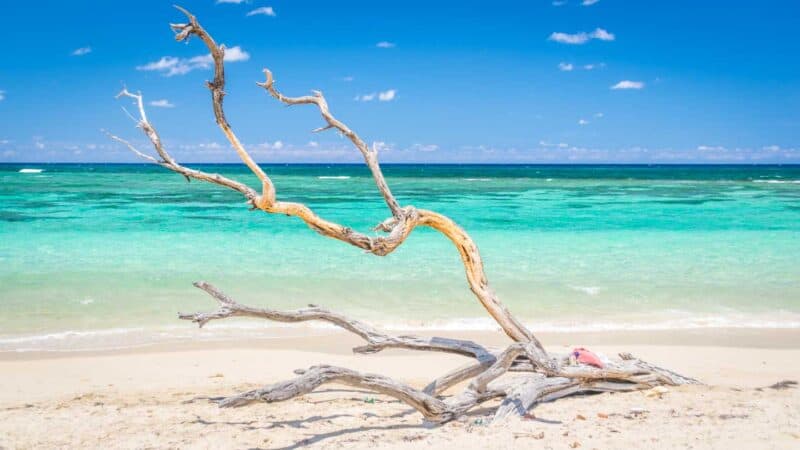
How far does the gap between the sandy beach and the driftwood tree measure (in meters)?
0.16

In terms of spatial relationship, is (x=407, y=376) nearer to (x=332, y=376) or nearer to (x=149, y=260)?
(x=332, y=376)

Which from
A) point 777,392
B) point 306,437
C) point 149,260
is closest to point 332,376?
point 306,437

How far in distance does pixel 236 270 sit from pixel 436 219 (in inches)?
329

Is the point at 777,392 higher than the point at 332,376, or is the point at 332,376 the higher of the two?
the point at 332,376

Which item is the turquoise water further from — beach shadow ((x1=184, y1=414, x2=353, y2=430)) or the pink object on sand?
beach shadow ((x1=184, y1=414, x2=353, y2=430))

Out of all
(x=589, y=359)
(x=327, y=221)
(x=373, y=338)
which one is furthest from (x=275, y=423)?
(x=589, y=359)

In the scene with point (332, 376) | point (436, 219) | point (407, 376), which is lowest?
point (407, 376)

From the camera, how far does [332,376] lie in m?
4.27

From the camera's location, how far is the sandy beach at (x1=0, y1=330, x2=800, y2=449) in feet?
14.1

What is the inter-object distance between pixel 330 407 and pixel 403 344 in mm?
744

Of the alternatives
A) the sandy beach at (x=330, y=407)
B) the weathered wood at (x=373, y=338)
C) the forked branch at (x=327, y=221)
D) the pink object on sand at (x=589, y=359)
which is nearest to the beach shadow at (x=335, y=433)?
the sandy beach at (x=330, y=407)

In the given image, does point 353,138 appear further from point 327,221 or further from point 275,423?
point 275,423

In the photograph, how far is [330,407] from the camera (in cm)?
507

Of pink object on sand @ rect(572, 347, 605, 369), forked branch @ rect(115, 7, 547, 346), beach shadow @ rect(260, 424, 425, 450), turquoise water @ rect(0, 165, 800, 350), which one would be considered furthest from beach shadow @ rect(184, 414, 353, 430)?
turquoise water @ rect(0, 165, 800, 350)
